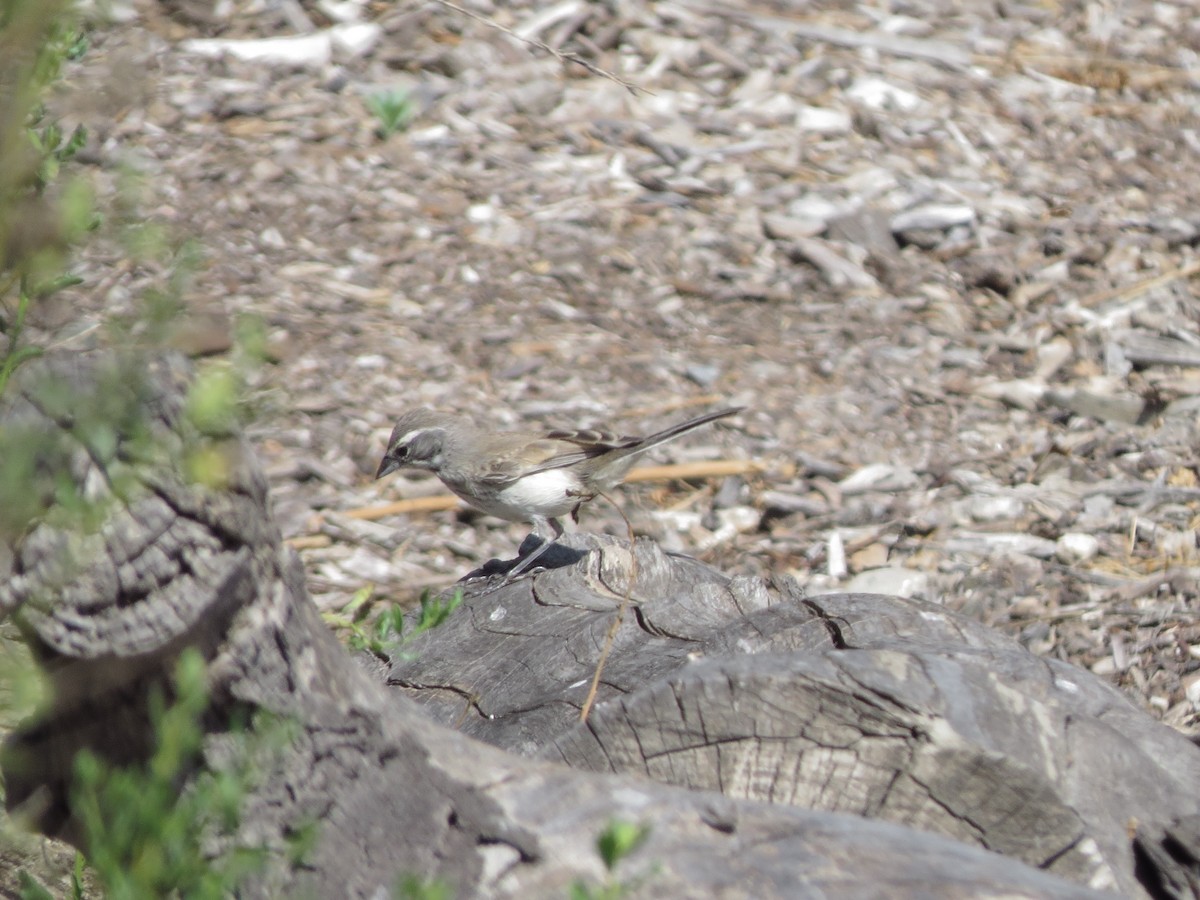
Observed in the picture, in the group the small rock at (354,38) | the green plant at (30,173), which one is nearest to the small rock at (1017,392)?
the small rock at (354,38)

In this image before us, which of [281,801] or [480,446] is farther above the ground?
[281,801]

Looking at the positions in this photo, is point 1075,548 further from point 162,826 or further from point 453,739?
point 162,826

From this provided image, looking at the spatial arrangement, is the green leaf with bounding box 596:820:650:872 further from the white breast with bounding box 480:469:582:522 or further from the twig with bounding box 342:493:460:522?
the twig with bounding box 342:493:460:522

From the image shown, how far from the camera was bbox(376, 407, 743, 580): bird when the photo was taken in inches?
234

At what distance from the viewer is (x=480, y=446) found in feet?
19.9

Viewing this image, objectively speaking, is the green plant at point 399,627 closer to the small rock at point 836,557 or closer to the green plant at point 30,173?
the green plant at point 30,173

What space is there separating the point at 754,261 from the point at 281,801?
5825 mm

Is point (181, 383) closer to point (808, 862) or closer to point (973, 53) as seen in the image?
point (808, 862)

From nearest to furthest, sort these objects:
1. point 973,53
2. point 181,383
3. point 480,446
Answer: point 181,383 < point 480,446 < point 973,53

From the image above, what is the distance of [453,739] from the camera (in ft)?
7.93

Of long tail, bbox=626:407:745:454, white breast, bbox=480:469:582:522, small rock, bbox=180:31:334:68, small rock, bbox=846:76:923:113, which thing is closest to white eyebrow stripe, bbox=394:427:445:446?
white breast, bbox=480:469:582:522

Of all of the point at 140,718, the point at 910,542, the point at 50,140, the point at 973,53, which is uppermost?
the point at 50,140

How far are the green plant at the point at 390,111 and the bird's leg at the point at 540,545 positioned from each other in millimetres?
2717

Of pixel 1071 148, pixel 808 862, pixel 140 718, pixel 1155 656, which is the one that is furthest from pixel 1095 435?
pixel 140 718
